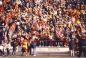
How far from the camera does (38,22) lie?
664 inches

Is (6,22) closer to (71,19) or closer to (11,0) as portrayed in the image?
(11,0)

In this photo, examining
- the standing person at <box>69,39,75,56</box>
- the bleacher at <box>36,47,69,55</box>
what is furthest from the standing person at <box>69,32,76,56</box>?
the bleacher at <box>36,47,69,55</box>

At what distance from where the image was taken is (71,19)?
16.8 meters

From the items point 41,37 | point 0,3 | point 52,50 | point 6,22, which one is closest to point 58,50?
point 52,50

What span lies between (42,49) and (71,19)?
2.76 metres

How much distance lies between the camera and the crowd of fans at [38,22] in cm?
1636

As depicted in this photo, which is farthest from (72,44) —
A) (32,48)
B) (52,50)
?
(32,48)

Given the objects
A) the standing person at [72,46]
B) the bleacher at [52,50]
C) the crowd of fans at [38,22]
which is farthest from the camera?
the crowd of fans at [38,22]

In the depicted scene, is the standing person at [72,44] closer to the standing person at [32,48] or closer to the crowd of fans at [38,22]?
the crowd of fans at [38,22]

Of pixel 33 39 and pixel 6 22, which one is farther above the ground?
pixel 6 22

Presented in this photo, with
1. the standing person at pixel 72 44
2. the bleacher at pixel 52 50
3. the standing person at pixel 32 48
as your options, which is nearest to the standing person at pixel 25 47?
the standing person at pixel 32 48

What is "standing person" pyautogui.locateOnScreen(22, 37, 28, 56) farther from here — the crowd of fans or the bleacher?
the bleacher

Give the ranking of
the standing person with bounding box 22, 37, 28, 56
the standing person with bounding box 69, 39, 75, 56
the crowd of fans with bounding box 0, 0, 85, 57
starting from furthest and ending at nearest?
the crowd of fans with bounding box 0, 0, 85, 57 → the standing person with bounding box 22, 37, 28, 56 → the standing person with bounding box 69, 39, 75, 56

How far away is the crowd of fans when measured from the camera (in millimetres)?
16359
